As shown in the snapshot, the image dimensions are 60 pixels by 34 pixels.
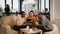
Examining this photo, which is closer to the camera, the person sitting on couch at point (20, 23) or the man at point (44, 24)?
Result: the man at point (44, 24)

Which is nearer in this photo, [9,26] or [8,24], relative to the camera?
[9,26]

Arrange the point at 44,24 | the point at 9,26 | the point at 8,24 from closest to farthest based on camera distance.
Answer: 1. the point at 9,26
2. the point at 44,24
3. the point at 8,24

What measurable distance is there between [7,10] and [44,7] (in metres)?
2.13

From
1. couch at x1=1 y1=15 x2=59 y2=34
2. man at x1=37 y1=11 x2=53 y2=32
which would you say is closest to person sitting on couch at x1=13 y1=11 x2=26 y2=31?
couch at x1=1 y1=15 x2=59 y2=34

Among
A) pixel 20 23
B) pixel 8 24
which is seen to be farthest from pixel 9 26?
pixel 20 23

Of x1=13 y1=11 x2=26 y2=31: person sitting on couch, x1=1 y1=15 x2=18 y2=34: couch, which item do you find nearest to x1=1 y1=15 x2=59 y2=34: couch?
x1=1 y1=15 x2=18 y2=34: couch

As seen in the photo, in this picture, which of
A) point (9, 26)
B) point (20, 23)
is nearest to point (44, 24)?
point (20, 23)

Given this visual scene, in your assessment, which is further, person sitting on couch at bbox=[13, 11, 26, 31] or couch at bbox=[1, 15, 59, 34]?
person sitting on couch at bbox=[13, 11, 26, 31]

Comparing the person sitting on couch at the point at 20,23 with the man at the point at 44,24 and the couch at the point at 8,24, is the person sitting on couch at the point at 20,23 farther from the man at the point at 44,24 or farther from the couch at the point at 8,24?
the man at the point at 44,24

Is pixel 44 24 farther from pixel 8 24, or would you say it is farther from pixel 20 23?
pixel 8 24

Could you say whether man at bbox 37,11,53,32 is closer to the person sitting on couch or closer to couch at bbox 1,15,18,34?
the person sitting on couch

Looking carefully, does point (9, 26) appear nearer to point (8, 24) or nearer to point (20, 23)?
point (8, 24)

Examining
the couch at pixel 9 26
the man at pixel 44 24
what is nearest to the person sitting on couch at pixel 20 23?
the couch at pixel 9 26

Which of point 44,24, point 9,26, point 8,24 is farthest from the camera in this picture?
point 8,24
